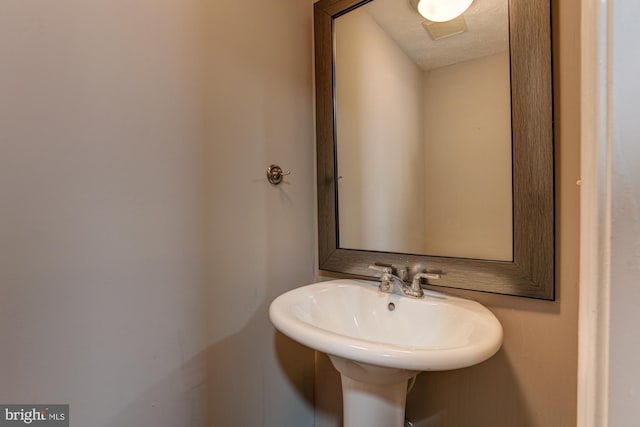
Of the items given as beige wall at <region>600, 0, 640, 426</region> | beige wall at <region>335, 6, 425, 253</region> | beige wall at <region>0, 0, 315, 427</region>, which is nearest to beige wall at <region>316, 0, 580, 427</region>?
beige wall at <region>335, 6, 425, 253</region>

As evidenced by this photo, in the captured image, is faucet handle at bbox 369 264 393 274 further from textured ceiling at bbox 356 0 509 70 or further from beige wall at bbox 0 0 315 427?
textured ceiling at bbox 356 0 509 70

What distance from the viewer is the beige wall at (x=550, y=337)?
643 millimetres

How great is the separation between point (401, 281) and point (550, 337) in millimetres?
380

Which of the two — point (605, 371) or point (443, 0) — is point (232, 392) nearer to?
point (605, 371)

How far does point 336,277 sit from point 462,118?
0.71 meters

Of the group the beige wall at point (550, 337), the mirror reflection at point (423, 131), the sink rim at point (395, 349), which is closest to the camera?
the sink rim at point (395, 349)

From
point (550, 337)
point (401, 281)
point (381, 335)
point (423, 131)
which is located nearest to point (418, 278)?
point (401, 281)

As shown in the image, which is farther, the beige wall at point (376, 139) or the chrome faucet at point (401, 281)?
the beige wall at point (376, 139)

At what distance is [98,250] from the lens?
0.59 metres

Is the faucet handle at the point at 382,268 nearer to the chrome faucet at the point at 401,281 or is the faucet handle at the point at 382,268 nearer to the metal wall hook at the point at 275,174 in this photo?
the chrome faucet at the point at 401,281

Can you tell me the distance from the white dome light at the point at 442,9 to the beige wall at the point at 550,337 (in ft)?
0.78

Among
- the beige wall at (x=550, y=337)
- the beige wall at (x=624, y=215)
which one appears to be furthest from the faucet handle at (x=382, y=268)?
the beige wall at (x=624, y=215)

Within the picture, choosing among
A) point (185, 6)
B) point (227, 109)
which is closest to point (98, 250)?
point (227, 109)

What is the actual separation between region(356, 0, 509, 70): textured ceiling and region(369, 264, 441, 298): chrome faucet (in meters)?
0.67
